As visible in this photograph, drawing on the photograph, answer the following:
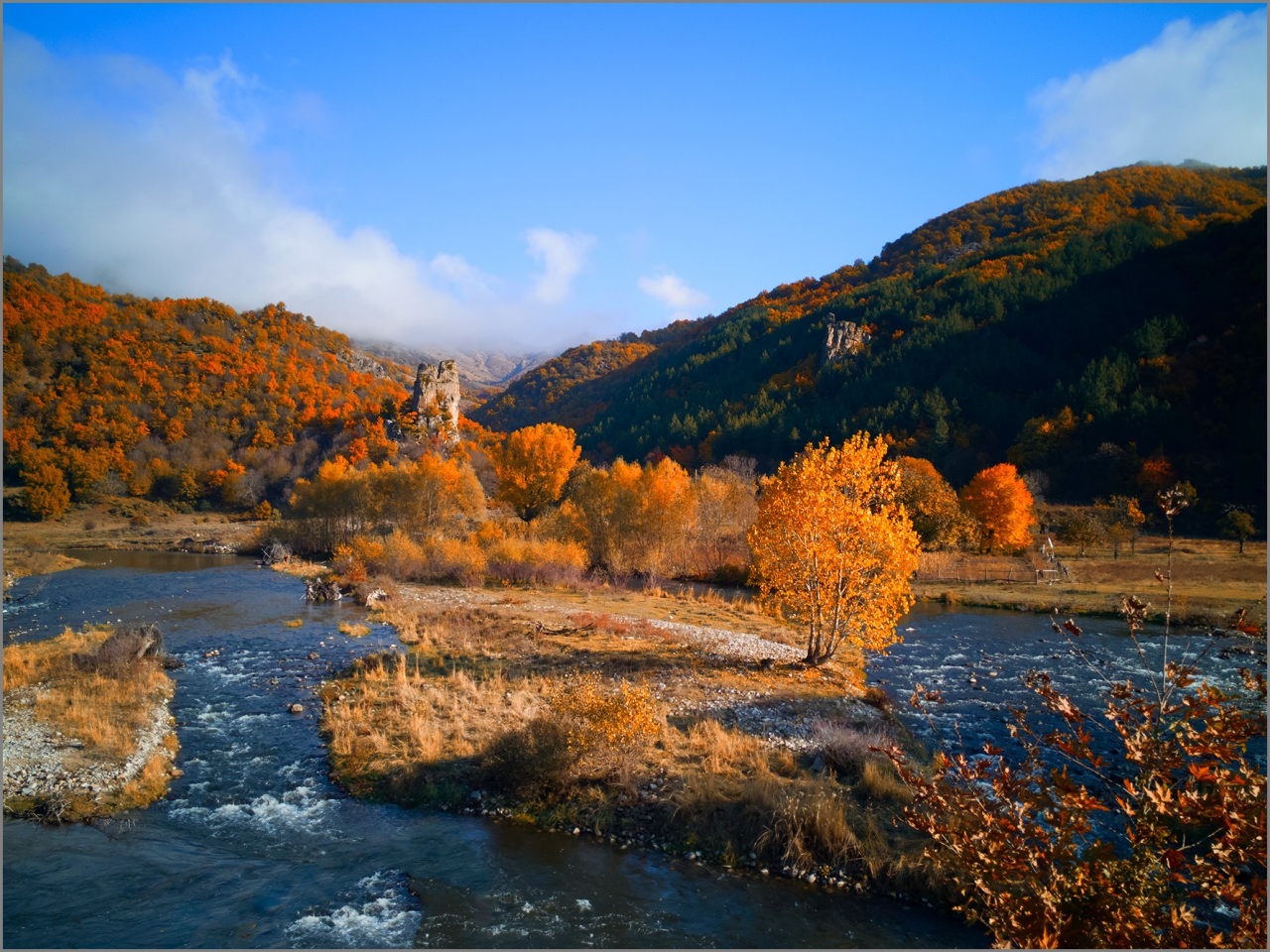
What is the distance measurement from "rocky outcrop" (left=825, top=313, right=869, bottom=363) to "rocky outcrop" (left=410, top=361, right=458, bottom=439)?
68.9 metres

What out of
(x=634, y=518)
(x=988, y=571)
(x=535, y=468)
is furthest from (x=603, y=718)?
(x=988, y=571)

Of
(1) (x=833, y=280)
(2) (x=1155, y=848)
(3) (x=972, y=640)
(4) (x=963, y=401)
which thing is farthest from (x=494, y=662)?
(1) (x=833, y=280)

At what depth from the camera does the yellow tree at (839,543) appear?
63.5 ft

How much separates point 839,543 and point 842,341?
352ft

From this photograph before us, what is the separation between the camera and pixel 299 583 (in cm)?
4088

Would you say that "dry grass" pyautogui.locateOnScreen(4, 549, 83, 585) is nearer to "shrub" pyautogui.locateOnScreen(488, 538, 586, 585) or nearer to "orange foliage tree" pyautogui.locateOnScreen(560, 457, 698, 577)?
"shrub" pyautogui.locateOnScreen(488, 538, 586, 585)

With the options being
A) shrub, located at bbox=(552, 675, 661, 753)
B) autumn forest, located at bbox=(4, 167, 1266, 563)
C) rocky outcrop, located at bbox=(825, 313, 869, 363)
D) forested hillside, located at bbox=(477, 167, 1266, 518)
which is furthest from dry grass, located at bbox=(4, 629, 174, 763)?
rocky outcrop, located at bbox=(825, 313, 869, 363)

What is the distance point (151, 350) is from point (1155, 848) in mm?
122676

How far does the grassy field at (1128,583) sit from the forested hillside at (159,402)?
241 ft

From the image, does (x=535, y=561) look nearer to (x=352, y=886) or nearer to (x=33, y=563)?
(x=352, y=886)

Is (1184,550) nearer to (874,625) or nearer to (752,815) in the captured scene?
(874,625)

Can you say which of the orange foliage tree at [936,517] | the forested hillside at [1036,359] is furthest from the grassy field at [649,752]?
the forested hillside at [1036,359]

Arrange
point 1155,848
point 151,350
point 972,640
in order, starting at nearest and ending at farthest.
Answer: point 1155,848
point 972,640
point 151,350

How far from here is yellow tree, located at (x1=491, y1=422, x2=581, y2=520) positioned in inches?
2098
